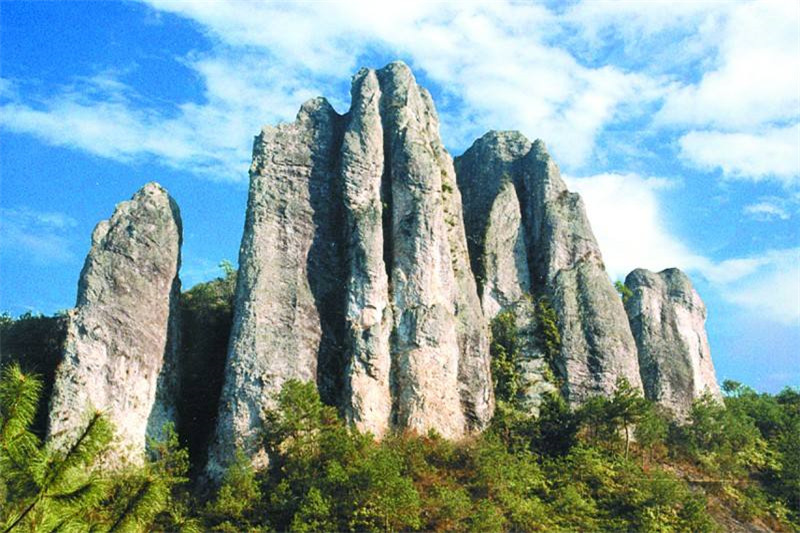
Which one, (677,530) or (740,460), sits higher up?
(740,460)

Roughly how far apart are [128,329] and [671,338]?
21654mm

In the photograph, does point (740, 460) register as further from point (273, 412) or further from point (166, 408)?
point (166, 408)

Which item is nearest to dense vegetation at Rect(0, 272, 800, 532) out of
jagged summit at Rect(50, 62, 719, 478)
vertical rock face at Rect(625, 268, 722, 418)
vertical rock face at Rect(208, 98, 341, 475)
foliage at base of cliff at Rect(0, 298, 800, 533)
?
foliage at base of cliff at Rect(0, 298, 800, 533)

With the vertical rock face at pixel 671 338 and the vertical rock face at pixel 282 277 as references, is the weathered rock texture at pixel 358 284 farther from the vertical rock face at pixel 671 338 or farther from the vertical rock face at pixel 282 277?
the vertical rock face at pixel 671 338

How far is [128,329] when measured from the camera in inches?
1076

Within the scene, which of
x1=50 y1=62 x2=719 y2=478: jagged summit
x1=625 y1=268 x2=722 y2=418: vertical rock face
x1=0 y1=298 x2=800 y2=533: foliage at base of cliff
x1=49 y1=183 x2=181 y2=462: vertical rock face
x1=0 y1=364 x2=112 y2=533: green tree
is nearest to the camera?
x1=0 y1=364 x2=112 y2=533: green tree

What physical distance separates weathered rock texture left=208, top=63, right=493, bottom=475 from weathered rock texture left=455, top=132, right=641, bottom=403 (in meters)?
2.44

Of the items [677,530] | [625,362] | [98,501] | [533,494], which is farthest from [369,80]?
[98,501]

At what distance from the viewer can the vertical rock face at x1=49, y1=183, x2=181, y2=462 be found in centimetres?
2586

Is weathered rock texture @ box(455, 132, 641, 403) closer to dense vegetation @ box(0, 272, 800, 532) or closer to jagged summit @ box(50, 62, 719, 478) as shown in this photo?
jagged summit @ box(50, 62, 719, 478)

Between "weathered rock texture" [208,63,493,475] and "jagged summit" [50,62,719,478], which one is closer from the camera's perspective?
"jagged summit" [50,62,719,478]

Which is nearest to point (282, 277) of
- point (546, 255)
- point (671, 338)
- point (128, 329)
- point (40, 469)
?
point (128, 329)

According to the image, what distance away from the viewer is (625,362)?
1266 inches

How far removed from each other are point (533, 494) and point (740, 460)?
9158 mm
